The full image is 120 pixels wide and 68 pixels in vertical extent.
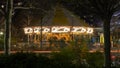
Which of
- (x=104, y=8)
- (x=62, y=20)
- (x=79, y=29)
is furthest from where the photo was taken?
(x=62, y=20)

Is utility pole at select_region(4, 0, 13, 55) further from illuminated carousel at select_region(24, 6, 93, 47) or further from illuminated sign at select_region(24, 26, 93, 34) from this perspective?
illuminated sign at select_region(24, 26, 93, 34)

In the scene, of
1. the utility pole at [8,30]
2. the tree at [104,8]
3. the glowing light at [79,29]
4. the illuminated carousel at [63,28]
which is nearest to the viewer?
the tree at [104,8]

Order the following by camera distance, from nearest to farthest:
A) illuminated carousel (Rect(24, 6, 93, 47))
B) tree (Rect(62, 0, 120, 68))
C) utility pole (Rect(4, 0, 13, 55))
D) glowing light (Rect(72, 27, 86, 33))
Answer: tree (Rect(62, 0, 120, 68))
utility pole (Rect(4, 0, 13, 55))
illuminated carousel (Rect(24, 6, 93, 47))
glowing light (Rect(72, 27, 86, 33))

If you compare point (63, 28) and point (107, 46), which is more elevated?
point (63, 28)

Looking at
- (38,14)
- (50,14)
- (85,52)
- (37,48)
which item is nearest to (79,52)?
(85,52)

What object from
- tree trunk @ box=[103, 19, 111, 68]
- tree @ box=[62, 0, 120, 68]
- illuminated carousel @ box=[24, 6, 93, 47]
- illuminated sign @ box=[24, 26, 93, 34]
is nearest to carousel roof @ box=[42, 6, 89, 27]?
illuminated carousel @ box=[24, 6, 93, 47]

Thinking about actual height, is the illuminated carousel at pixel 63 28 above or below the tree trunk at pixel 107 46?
above

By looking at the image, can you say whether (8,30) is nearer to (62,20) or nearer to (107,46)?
(107,46)

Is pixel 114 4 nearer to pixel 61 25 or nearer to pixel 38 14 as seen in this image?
pixel 61 25

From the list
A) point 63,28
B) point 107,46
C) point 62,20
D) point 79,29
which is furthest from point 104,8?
point 62,20

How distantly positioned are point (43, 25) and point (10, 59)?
91.7ft

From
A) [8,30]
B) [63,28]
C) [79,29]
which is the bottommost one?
[8,30]

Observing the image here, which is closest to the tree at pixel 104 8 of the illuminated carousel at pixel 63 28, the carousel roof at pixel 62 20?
the illuminated carousel at pixel 63 28

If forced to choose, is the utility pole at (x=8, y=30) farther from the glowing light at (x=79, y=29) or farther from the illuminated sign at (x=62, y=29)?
the glowing light at (x=79, y=29)
